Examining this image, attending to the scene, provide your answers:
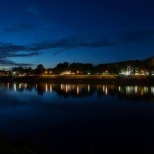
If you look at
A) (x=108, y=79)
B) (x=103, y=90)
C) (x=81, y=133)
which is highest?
(x=108, y=79)

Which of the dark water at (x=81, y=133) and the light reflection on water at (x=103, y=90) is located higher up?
the dark water at (x=81, y=133)

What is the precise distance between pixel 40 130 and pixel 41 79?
9552 centimetres

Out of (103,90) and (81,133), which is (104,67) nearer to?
(103,90)

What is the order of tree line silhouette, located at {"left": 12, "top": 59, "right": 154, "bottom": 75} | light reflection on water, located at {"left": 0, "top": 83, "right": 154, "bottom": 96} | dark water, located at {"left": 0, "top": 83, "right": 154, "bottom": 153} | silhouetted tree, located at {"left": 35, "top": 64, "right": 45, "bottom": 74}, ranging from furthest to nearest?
silhouetted tree, located at {"left": 35, "top": 64, "right": 45, "bottom": 74}
tree line silhouette, located at {"left": 12, "top": 59, "right": 154, "bottom": 75}
light reflection on water, located at {"left": 0, "top": 83, "right": 154, "bottom": 96}
dark water, located at {"left": 0, "top": 83, "right": 154, "bottom": 153}

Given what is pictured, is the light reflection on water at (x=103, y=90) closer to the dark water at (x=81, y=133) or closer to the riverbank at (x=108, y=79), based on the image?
the riverbank at (x=108, y=79)

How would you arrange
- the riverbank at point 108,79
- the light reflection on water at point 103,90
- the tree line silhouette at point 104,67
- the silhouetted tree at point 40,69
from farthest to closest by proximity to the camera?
the silhouetted tree at point 40,69, the tree line silhouette at point 104,67, the riverbank at point 108,79, the light reflection on water at point 103,90

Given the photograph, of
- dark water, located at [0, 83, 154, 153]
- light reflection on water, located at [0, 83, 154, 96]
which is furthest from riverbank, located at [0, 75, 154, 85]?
dark water, located at [0, 83, 154, 153]

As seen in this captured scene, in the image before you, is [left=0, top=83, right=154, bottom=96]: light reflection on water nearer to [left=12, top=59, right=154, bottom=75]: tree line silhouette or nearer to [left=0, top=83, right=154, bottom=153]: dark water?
[left=0, top=83, right=154, bottom=153]: dark water

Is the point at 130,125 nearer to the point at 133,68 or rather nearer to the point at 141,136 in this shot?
the point at 141,136

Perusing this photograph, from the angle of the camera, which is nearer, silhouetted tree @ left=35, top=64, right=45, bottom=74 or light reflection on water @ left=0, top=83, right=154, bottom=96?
light reflection on water @ left=0, top=83, right=154, bottom=96

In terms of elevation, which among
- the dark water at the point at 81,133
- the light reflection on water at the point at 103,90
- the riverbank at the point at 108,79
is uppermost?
the riverbank at the point at 108,79

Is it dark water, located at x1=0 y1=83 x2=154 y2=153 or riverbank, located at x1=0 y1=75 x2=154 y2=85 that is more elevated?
riverbank, located at x1=0 y1=75 x2=154 y2=85

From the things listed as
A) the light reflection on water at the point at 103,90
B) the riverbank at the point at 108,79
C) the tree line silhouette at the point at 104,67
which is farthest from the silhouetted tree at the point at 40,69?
the light reflection on water at the point at 103,90

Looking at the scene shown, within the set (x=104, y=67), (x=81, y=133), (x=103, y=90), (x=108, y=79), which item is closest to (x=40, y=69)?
(x=104, y=67)
